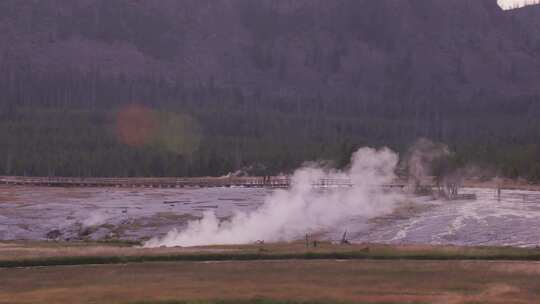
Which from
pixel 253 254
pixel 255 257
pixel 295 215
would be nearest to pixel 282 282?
pixel 255 257

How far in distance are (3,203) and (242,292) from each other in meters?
79.3

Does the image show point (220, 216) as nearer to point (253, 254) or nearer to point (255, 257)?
point (253, 254)

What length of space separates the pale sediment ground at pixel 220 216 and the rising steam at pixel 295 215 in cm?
239

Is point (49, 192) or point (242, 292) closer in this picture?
point (242, 292)

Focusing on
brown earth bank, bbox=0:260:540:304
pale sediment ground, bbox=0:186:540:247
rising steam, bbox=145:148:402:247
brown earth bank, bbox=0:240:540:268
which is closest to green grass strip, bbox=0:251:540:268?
brown earth bank, bbox=0:240:540:268

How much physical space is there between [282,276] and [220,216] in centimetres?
5116

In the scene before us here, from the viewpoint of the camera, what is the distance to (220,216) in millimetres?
99938

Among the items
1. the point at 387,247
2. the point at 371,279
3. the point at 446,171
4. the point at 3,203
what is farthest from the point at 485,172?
the point at 371,279

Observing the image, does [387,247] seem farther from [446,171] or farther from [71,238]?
[446,171]

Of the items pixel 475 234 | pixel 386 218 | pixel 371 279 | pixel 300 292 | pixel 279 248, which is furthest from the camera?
pixel 386 218

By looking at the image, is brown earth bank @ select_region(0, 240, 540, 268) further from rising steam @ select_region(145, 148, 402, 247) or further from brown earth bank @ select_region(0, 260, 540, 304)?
rising steam @ select_region(145, 148, 402, 247)

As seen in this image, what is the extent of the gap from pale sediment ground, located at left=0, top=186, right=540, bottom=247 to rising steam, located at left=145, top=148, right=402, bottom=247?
2388 millimetres

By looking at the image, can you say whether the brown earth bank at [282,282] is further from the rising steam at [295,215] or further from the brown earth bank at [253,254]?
the rising steam at [295,215]

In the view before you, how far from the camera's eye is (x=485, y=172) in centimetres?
17712
